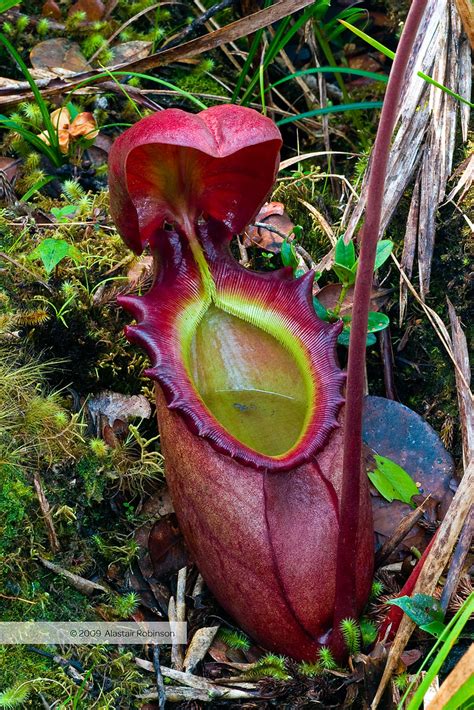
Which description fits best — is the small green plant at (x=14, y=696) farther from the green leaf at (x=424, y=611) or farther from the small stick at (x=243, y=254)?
the small stick at (x=243, y=254)

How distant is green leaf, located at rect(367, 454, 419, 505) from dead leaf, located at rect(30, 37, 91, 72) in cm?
201

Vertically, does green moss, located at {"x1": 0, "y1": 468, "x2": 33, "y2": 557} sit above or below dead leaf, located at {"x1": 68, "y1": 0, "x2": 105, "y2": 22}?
below

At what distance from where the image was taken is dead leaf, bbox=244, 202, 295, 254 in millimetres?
2752

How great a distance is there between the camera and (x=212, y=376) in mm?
2225

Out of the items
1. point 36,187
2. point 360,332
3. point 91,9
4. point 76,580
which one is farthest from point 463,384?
point 91,9

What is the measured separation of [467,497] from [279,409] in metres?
0.61

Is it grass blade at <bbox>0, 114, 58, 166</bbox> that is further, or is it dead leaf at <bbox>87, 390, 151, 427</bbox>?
grass blade at <bbox>0, 114, 58, 166</bbox>

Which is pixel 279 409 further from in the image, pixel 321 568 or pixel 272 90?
pixel 272 90

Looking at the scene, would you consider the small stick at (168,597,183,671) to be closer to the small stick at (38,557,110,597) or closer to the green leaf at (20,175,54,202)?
the small stick at (38,557,110,597)

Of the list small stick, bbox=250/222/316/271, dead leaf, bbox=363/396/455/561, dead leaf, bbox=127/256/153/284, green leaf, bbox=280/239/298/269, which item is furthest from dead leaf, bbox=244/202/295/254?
dead leaf, bbox=363/396/455/561

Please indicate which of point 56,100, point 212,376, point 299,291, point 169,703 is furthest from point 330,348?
point 56,100

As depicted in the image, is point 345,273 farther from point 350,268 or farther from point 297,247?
point 297,247

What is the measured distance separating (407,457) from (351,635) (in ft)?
2.19

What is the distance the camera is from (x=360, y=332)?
5.10ft
